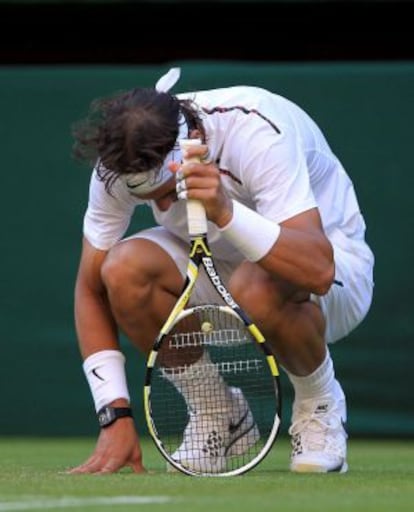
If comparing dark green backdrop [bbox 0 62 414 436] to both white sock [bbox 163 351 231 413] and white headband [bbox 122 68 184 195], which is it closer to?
white sock [bbox 163 351 231 413]

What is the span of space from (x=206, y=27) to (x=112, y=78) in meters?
1.87

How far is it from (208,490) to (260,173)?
37.8 inches

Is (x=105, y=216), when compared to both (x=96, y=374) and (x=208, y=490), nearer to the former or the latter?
(x=96, y=374)

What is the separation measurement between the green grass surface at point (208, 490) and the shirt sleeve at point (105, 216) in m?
0.69

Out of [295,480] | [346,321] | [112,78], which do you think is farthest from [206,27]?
[295,480]

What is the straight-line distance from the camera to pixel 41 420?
24.7 feet

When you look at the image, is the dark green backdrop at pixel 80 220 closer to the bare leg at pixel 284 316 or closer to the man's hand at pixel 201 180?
the bare leg at pixel 284 316

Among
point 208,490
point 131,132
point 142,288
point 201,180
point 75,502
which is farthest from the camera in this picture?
point 142,288

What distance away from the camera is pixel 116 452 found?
4.83m

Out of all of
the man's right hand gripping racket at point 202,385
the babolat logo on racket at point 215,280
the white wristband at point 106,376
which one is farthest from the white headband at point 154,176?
the white wristband at point 106,376

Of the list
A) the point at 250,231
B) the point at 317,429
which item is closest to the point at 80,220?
the point at 317,429

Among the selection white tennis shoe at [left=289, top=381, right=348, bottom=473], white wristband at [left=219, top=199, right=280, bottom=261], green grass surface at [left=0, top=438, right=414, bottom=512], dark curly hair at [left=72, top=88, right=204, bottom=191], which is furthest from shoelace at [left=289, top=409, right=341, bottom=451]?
dark curly hair at [left=72, top=88, right=204, bottom=191]

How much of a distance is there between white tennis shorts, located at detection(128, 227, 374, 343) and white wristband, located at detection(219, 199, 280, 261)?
1.40ft

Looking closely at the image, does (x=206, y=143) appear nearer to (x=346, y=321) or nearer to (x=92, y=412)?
(x=346, y=321)
